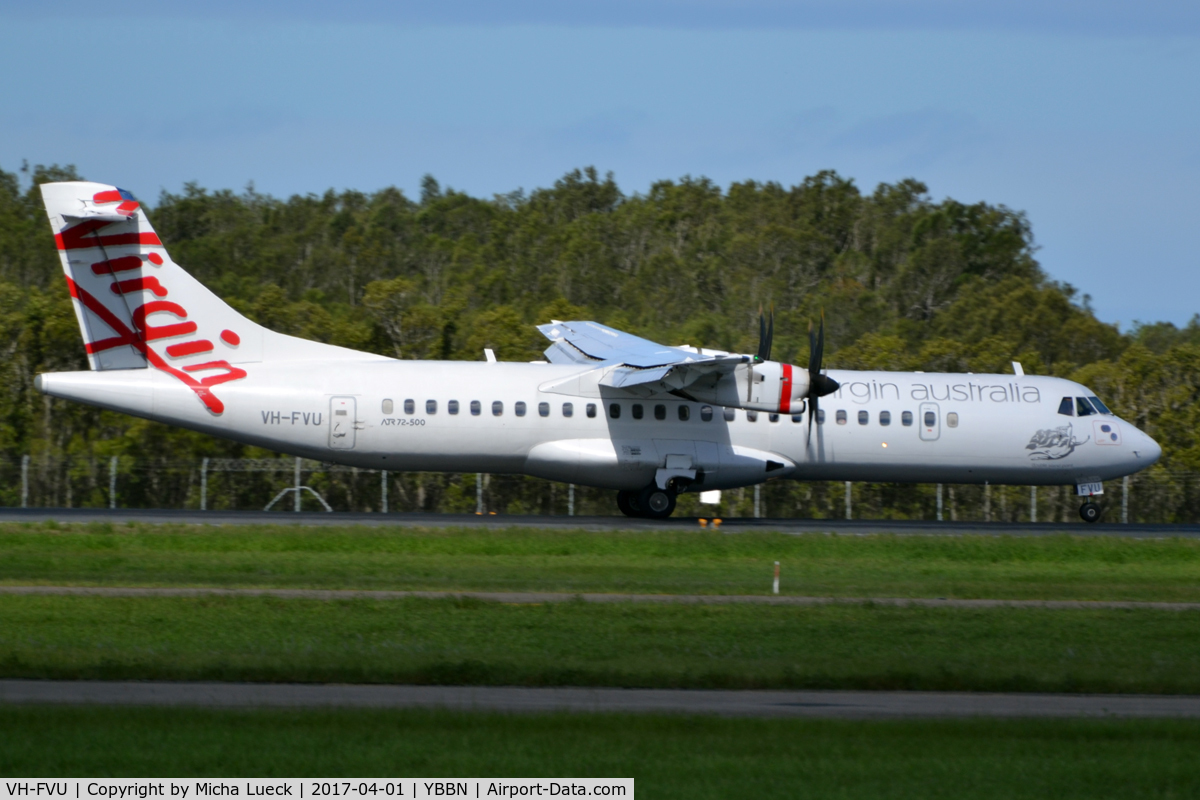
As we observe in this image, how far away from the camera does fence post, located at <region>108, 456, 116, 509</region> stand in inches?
1220

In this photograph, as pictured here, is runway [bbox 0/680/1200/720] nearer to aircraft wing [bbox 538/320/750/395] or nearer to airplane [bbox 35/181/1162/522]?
aircraft wing [bbox 538/320/750/395]

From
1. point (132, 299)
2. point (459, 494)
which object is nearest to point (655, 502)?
point (459, 494)

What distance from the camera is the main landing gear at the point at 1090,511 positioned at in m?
30.5

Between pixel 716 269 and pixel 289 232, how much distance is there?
3696 cm

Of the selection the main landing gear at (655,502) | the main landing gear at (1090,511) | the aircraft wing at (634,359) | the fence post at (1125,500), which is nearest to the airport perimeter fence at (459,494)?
the fence post at (1125,500)

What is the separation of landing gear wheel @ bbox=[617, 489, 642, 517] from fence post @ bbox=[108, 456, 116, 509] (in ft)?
40.2

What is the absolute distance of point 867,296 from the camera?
66625 millimetres

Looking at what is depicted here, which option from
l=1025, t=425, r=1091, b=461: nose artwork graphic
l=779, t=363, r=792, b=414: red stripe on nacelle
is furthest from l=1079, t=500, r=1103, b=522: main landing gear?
l=779, t=363, r=792, b=414: red stripe on nacelle

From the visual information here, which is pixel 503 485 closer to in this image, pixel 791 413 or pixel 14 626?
pixel 791 413

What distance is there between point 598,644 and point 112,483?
2050 centimetres

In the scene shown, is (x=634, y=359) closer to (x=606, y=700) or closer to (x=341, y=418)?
(x=341, y=418)

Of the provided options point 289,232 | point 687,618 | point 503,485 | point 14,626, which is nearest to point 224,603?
point 14,626

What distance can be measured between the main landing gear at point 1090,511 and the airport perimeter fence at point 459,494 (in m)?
3.06
